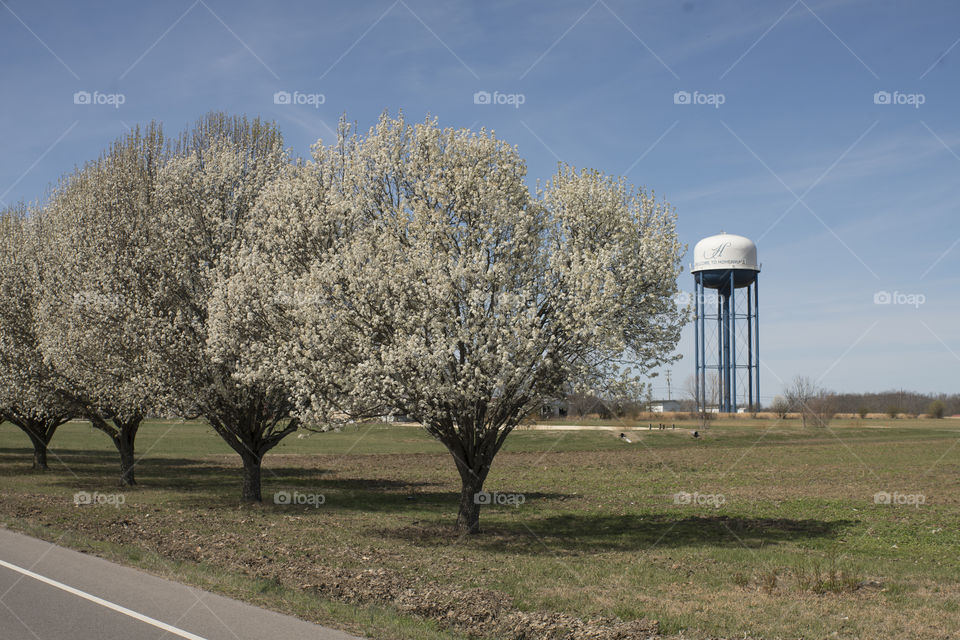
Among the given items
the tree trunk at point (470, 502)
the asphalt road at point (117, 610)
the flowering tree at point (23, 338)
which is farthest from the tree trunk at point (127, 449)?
the asphalt road at point (117, 610)

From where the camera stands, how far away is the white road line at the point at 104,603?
31.3ft

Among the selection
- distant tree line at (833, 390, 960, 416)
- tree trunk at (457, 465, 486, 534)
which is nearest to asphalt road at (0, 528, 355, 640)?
tree trunk at (457, 465, 486, 534)

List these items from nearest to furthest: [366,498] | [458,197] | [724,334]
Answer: [458,197] < [366,498] < [724,334]

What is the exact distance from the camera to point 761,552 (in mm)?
16812

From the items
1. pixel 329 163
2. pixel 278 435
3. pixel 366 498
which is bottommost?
pixel 366 498

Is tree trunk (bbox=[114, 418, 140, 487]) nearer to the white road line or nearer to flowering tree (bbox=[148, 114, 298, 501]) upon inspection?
flowering tree (bbox=[148, 114, 298, 501])

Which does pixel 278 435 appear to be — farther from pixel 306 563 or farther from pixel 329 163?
pixel 306 563

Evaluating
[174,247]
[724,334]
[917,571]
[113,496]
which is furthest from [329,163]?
[724,334]

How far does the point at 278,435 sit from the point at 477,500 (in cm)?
1002

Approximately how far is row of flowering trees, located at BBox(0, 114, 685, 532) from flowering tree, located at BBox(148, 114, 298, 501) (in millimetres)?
86

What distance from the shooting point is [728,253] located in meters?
95.1

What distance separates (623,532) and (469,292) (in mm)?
8072

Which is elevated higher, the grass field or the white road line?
the white road line

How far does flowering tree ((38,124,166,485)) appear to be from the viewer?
26391mm
